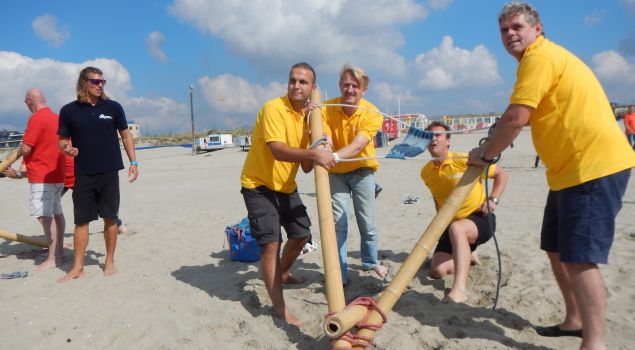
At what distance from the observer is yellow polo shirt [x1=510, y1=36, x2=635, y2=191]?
2.35m

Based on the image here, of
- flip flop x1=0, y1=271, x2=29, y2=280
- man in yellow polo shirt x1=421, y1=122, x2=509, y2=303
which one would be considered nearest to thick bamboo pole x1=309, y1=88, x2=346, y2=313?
man in yellow polo shirt x1=421, y1=122, x2=509, y2=303

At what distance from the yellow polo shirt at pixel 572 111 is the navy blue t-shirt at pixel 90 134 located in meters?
4.07

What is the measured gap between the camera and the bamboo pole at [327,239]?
2.88 meters

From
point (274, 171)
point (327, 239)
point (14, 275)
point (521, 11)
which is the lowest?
point (14, 275)

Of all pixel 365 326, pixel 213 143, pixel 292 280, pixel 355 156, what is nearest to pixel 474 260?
pixel 355 156

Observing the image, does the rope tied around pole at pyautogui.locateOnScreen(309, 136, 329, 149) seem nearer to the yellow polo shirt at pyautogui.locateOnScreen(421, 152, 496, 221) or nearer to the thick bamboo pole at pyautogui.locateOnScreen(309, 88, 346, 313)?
the thick bamboo pole at pyautogui.locateOnScreen(309, 88, 346, 313)

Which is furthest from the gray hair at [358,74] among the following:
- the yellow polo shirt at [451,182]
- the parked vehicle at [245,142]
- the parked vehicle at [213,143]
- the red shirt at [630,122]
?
the parked vehicle at [213,143]

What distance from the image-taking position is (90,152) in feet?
15.1

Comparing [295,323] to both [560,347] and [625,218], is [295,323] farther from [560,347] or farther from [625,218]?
[625,218]

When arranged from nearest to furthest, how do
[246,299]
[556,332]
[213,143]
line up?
[556,332] < [246,299] < [213,143]

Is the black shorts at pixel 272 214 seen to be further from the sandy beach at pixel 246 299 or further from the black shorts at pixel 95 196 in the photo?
the black shorts at pixel 95 196

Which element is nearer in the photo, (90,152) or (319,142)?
(319,142)

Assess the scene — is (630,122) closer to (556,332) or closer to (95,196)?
(556,332)

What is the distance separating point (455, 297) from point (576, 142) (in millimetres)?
1774
